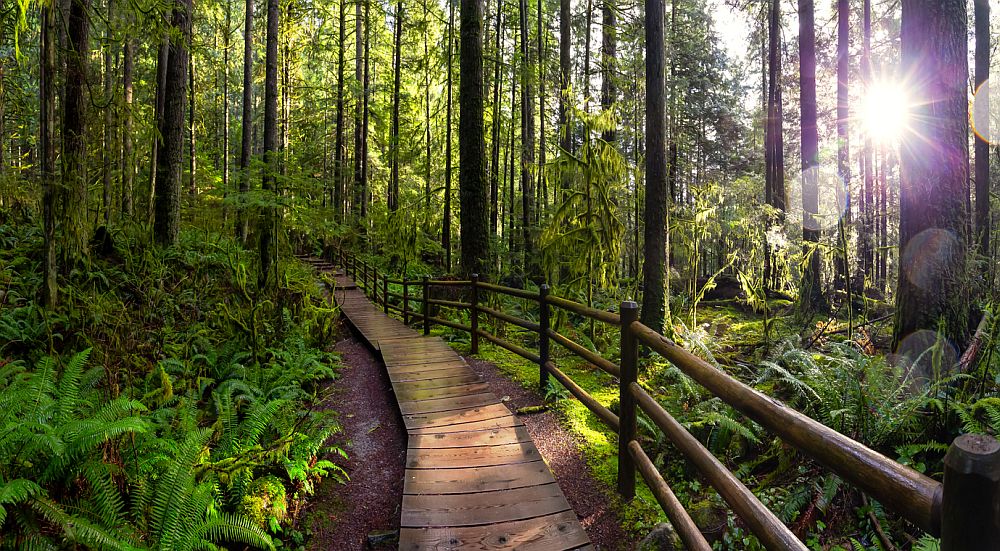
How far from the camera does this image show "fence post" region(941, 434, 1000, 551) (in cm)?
84

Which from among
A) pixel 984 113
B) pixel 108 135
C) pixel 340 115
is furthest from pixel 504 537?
pixel 984 113

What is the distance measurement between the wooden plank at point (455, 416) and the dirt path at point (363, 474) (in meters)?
0.23

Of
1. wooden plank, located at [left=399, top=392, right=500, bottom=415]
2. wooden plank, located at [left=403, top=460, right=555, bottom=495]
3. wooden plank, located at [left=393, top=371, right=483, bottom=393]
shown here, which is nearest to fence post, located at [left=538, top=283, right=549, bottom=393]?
wooden plank, located at [left=399, top=392, right=500, bottom=415]

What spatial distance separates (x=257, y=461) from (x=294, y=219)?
20.0ft

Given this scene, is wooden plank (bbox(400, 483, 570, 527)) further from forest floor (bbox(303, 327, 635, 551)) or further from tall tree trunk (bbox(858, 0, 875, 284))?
tall tree trunk (bbox(858, 0, 875, 284))

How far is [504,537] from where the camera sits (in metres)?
2.79

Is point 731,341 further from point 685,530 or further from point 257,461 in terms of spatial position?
point 257,461

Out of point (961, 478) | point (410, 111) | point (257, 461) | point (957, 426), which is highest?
point (410, 111)

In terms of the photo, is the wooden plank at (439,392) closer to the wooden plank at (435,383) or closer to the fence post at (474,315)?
the wooden plank at (435,383)

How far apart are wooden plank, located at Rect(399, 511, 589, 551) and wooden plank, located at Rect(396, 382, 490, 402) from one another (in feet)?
7.40

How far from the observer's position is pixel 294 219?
8500 millimetres

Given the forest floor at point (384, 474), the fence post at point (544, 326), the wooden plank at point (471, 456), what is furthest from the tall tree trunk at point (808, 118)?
the wooden plank at point (471, 456)

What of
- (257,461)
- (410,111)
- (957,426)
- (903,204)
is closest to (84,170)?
(257,461)

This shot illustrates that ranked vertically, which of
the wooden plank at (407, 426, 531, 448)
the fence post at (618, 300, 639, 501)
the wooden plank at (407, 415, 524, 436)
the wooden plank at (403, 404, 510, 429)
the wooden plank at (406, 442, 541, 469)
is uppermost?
the fence post at (618, 300, 639, 501)
